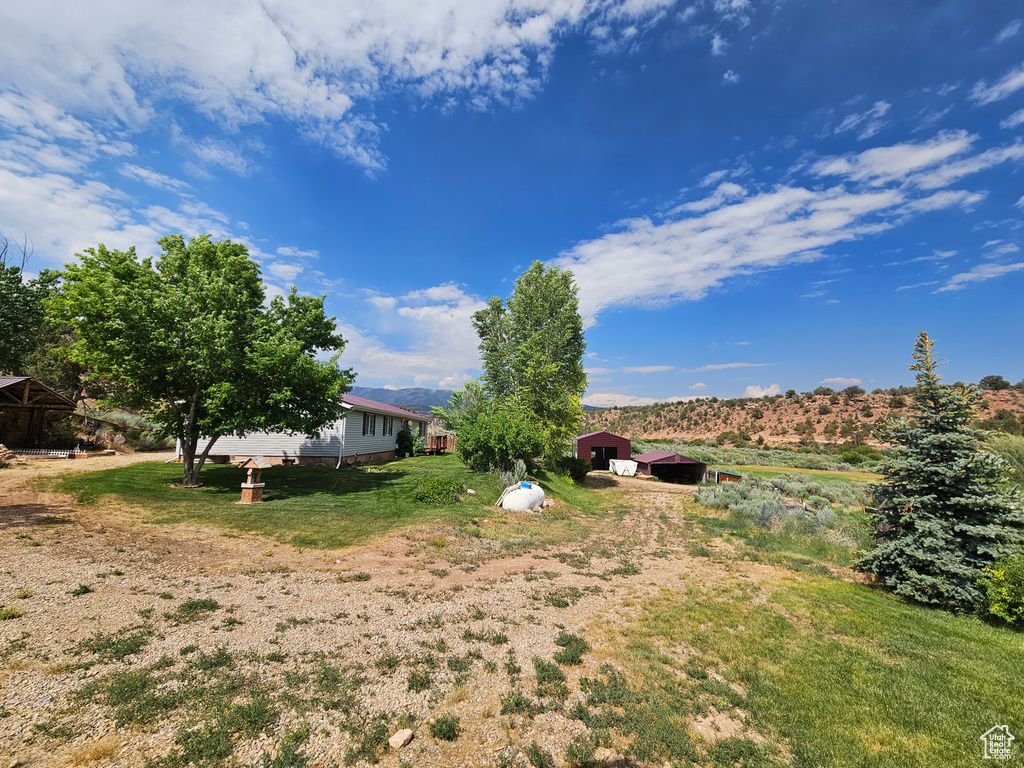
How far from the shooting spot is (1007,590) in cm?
690

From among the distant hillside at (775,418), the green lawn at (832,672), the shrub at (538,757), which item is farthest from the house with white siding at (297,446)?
the distant hillside at (775,418)

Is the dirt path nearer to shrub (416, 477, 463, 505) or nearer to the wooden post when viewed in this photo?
the wooden post

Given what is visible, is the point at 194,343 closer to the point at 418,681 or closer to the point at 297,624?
the point at 297,624

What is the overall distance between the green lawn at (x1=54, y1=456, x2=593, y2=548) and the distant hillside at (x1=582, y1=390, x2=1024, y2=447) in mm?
49694

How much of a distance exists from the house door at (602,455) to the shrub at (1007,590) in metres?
28.9

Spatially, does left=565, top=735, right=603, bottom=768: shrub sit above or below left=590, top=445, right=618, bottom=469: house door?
below

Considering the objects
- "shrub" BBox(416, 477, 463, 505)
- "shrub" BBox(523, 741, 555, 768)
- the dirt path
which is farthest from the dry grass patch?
"shrub" BBox(416, 477, 463, 505)

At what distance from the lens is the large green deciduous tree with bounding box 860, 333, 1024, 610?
764cm

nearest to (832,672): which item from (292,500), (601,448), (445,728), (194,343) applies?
(445,728)

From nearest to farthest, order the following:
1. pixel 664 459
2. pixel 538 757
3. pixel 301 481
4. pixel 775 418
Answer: pixel 538 757 → pixel 301 481 → pixel 664 459 → pixel 775 418

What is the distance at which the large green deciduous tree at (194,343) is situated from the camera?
13.2 m

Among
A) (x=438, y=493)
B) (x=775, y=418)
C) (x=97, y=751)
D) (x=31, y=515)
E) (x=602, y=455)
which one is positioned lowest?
(x=97, y=751)

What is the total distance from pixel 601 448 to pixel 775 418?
1708 inches

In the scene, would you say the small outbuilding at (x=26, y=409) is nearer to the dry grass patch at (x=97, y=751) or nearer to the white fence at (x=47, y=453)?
the white fence at (x=47, y=453)
